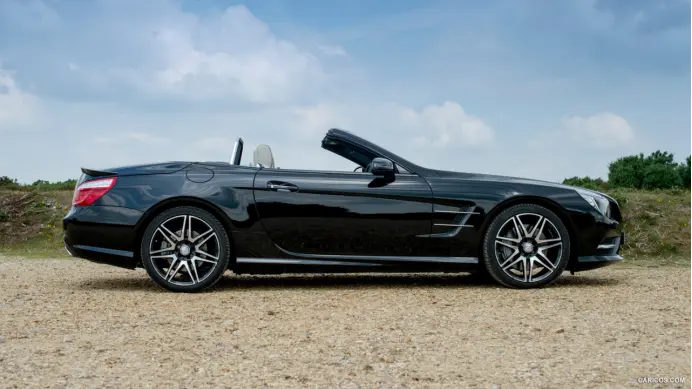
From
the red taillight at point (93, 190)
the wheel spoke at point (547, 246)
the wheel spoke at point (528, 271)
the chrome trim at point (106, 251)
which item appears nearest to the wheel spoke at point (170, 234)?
the chrome trim at point (106, 251)

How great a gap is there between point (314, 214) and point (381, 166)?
2.35 feet

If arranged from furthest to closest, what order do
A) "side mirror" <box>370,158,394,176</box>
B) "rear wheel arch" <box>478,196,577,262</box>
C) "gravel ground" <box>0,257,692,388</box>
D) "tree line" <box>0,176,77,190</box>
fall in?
1. "tree line" <box>0,176,77,190</box>
2. "rear wheel arch" <box>478,196,577,262</box>
3. "side mirror" <box>370,158,394,176</box>
4. "gravel ground" <box>0,257,692,388</box>

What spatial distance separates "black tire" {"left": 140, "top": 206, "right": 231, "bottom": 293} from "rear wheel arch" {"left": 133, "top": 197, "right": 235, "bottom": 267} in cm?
5

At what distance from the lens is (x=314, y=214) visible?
6855mm

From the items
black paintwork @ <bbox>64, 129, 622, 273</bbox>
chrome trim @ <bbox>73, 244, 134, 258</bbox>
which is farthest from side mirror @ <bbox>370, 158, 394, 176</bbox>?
chrome trim @ <bbox>73, 244, 134, 258</bbox>

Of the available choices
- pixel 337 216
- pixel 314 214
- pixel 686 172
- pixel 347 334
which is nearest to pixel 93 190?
pixel 314 214

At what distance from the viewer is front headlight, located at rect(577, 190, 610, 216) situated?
7214mm

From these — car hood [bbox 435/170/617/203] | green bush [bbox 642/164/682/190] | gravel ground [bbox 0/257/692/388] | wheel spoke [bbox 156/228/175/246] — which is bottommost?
gravel ground [bbox 0/257/692/388]

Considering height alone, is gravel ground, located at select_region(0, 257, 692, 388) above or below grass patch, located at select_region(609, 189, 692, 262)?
below

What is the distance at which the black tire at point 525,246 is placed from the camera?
6957 millimetres

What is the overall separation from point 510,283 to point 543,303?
2.52ft

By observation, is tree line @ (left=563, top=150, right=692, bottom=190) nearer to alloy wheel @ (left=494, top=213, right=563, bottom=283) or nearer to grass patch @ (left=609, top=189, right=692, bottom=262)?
grass patch @ (left=609, top=189, right=692, bottom=262)

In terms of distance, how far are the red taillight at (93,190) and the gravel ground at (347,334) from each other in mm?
845

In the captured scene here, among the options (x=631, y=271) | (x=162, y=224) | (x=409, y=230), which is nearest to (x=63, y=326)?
(x=162, y=224)
